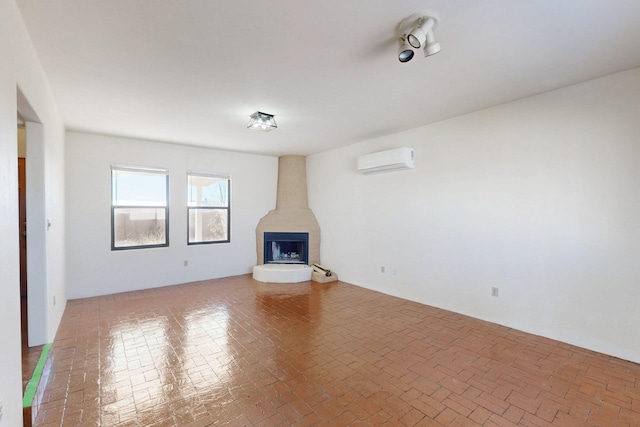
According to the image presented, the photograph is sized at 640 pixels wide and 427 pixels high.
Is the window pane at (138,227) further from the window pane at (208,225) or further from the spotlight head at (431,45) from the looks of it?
the spotlight head at (431,45)

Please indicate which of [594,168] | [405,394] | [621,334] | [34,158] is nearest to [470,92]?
[594,168]

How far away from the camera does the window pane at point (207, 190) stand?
5375 millimetres

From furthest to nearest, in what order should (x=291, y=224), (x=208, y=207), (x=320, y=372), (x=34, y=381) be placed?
1. (x=291, y=224)
2. (x=208, y=207)
3. (x=320, y=372)
4. (x=34, y=381)

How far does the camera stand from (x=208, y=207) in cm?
554

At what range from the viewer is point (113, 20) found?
181 centimetres

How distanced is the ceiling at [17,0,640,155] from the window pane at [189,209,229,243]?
2158 mm

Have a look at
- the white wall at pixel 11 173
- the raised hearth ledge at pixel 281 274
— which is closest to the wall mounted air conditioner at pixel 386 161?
the raised hearth ledge at pixel 281 274

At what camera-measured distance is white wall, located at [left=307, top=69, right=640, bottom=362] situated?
259 cm

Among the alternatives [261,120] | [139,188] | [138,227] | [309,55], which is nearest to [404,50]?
[309,55]

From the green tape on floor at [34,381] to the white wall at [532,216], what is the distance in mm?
4034

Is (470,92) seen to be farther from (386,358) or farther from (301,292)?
(301,292)

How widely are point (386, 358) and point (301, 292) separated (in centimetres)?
227

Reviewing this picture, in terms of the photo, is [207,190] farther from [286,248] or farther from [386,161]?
[386,161]

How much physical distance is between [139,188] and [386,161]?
4087 millimetres
